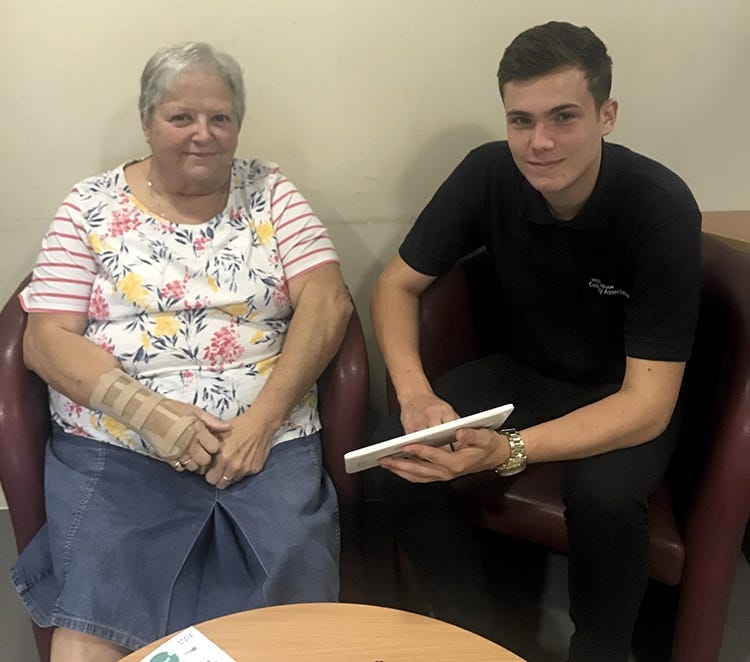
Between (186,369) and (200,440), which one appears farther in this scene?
(186,369)

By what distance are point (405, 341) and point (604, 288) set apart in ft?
1.43

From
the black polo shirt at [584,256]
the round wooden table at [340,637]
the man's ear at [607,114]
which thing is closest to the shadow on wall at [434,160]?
the black polo shirt at [584,256]

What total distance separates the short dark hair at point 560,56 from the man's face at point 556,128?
0.01 meters

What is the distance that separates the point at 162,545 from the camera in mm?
1413

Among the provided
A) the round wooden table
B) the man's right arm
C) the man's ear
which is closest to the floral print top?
the man's right arm

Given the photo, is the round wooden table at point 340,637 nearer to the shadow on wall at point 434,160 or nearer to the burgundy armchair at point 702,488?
the burgundy armchair at point 702,488

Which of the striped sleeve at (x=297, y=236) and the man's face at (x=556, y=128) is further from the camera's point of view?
the striped sleeve at (x=297, y=236)

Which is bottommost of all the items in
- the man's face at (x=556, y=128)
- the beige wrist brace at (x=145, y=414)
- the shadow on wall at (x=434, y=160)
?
the beige wrist brace at (x=145, y=414)

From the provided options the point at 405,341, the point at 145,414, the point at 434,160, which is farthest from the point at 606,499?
the point at 434,160

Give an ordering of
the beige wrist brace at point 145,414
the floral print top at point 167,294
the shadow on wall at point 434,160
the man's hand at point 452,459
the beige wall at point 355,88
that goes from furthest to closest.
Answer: the shadow on wall at point 434,160, the beige wall at point 355,88, the floral print top at point 167,294, the beige wrist brace at point 145,414, the man's hand at point 452,459

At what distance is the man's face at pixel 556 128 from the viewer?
1.33 metres

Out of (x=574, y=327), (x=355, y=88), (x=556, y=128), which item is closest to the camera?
(x=556, y=128)

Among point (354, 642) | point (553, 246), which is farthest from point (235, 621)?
point (553, 246)

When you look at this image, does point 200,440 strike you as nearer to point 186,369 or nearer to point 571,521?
point 186,369
